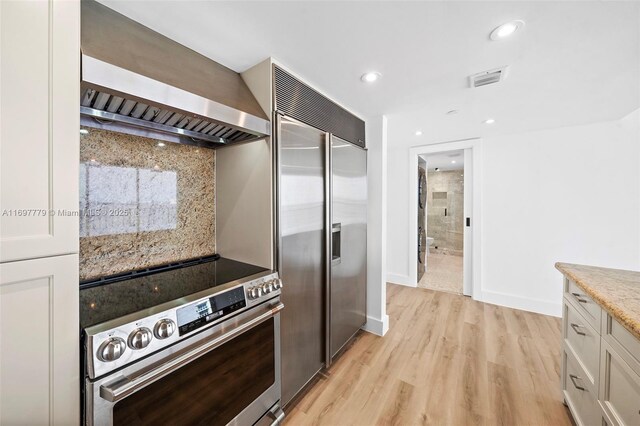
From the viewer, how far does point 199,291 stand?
1.14 meters

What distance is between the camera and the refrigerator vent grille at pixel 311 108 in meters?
1.56

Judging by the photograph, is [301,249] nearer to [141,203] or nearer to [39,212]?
[141,203]

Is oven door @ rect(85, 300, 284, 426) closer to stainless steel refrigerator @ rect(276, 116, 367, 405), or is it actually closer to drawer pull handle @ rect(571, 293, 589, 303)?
stainless steel refrigerator @ rect(276, 116, 367, 405)

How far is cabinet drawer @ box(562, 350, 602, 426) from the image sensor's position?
123 cm

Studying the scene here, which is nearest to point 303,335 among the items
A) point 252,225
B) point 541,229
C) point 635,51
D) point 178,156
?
point 252,225

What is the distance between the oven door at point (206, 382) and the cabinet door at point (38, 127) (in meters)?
0.50

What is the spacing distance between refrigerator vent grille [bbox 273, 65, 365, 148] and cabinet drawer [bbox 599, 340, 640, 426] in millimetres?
2024

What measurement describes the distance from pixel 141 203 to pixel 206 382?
3.52 feet

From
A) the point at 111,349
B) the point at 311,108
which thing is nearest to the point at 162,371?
the point at 111,349

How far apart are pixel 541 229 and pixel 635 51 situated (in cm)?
224

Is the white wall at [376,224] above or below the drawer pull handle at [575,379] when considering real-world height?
above

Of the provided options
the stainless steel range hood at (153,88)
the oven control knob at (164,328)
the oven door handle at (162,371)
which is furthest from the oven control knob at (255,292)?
the stainless steel range hood at (153,88)

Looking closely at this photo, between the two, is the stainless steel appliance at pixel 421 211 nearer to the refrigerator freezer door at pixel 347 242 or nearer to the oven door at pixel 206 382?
the refrigerator freezer door at pixel 347 242

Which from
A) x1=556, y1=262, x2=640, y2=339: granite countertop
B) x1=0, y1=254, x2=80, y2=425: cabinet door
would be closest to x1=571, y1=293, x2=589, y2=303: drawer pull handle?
x1=556, y1=262, x2=640, y2=339: granite countertop
